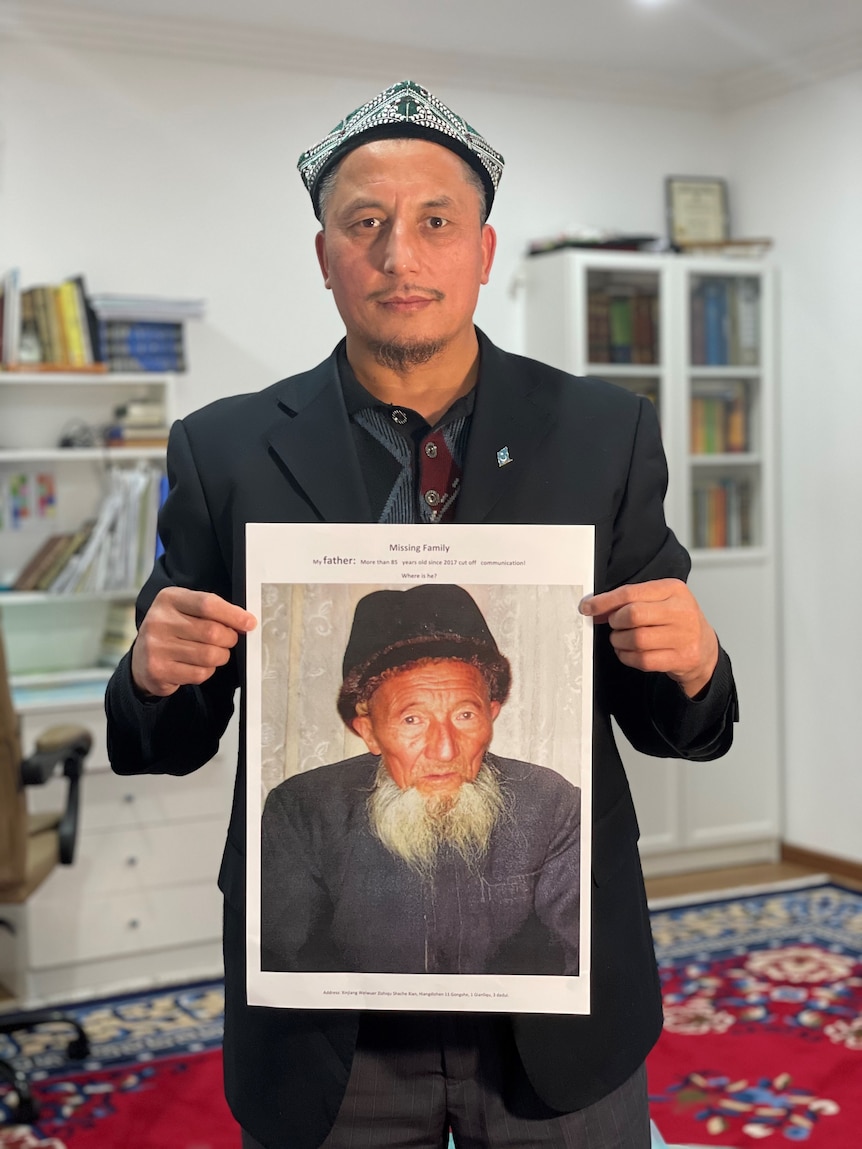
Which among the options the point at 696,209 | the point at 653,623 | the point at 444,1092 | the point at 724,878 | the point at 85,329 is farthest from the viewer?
the point at 696,209

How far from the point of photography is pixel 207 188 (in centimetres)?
425

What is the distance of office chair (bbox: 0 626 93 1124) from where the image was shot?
9.68ft

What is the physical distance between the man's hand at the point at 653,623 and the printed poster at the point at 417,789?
0.03 meters

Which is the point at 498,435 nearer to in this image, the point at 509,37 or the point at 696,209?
the point at 509,37

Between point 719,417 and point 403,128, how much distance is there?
3.80m

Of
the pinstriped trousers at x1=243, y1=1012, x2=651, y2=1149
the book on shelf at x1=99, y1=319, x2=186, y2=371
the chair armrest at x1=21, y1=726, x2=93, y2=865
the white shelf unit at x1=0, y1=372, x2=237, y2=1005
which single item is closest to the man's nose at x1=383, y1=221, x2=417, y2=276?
the pinstriped trousers at x1=243, y1=1012, x2=651, y2=1149

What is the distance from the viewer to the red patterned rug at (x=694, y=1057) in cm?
279

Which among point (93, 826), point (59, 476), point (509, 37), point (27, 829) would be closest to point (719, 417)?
point (509, 37)

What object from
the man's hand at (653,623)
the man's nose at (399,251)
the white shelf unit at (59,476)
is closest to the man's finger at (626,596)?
the man's hand at (653,623)

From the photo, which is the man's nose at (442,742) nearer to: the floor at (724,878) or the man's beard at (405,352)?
the man's beard at (405,352)

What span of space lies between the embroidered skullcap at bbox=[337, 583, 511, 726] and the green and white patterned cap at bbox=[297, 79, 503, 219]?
413 millimetres

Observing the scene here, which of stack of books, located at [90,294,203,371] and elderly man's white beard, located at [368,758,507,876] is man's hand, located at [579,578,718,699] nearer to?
elderly man's white beard, located at [368,758,507,876]

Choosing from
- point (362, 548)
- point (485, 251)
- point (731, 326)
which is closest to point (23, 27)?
point (731, 326)

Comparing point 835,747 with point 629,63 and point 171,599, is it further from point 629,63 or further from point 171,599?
point 171,599
